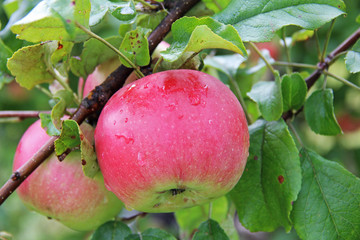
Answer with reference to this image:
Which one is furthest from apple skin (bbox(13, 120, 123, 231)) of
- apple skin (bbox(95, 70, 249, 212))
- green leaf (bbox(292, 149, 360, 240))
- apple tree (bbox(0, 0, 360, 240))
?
green leaf (bbox(292, 149, 360, 240))

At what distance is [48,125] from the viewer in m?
0.64

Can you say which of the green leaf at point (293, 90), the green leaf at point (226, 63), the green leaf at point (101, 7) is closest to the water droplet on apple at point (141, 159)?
the green leaf at point (101, 7)

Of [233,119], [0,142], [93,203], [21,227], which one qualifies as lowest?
[21,227]

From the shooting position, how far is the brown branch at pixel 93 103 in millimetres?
657

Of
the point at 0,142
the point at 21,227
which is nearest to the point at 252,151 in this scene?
the point at 0,142

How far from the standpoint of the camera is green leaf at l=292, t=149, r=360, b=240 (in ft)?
2.33

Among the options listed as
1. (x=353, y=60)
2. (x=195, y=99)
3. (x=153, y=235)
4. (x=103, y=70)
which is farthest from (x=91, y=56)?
(x=353, y=60)

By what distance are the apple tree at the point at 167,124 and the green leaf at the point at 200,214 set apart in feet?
0.64

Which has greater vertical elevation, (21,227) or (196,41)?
(196,41)

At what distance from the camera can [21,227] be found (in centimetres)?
256

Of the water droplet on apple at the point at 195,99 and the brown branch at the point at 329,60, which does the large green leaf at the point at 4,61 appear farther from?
the brown branch at the point at 329,60

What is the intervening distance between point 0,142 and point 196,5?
6.44ft

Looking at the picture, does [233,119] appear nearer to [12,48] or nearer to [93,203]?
[93,203]

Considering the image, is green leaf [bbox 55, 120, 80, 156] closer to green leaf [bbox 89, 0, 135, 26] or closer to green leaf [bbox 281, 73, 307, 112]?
green leaf [bbox 89, 0, 135, 26]
